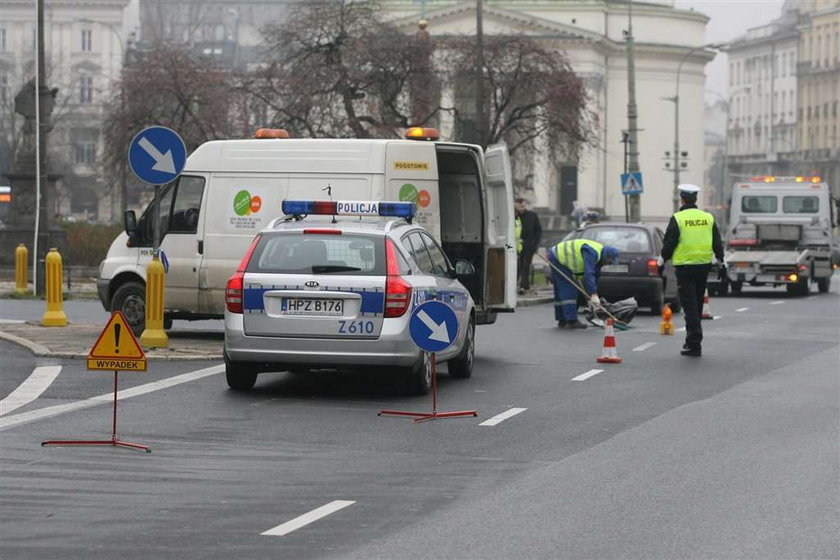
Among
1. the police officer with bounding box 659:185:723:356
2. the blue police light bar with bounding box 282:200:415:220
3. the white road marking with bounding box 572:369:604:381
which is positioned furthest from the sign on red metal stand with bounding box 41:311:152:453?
the police officer with bounding box 659:185:723:356

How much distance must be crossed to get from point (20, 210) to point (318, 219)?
29646mm

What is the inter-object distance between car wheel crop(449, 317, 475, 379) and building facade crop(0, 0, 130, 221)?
282 ft

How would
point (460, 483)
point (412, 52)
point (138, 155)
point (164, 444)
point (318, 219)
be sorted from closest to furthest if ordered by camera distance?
point (460, 483), point (164, 444), point (318, 219), point (138, 155), point (412, 52)

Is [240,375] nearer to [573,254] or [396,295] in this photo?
[396,295]

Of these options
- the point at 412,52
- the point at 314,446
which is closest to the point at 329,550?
the point at 314,446

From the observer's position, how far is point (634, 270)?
29.2 metres

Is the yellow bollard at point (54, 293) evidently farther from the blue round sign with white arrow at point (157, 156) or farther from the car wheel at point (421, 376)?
the car wheel at point (421, 376)

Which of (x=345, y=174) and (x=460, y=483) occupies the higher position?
(x=345, y=174)

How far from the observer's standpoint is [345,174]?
19.7m

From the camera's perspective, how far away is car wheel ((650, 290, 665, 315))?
95.3ft

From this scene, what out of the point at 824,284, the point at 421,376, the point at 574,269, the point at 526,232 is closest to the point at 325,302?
the point at 421,376

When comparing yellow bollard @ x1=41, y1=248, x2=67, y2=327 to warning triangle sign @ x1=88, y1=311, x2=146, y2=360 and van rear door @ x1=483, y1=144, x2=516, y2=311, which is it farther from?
warning triangle sign @ x1=88, y1=311, x2=146, y2=360

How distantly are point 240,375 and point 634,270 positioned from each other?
14786 millimetres

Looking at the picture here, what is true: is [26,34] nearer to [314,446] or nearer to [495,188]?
[495,188]
